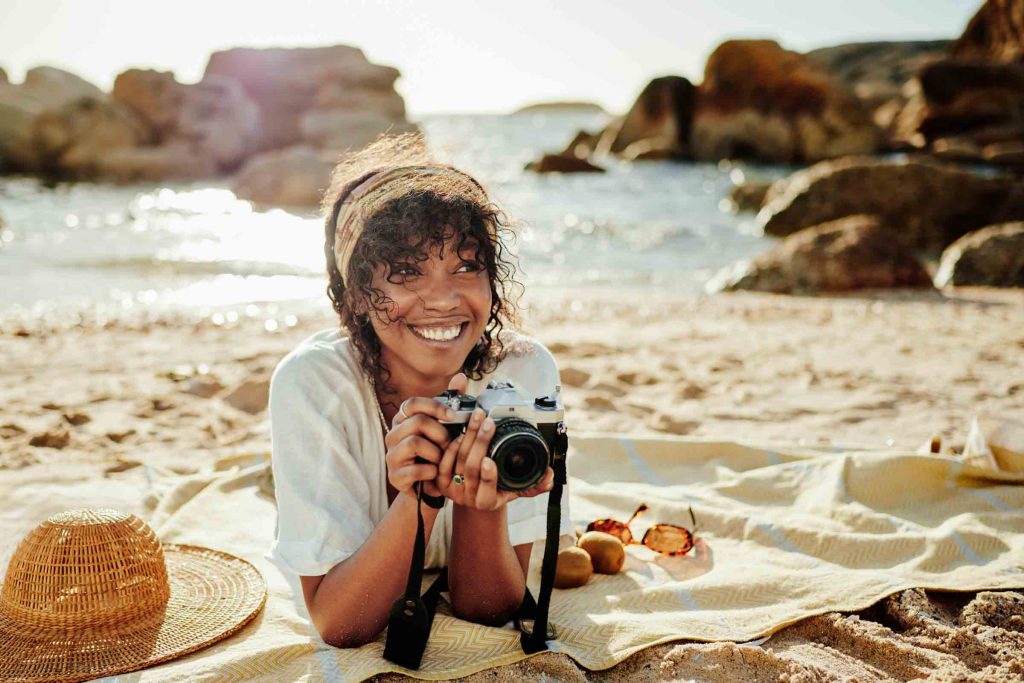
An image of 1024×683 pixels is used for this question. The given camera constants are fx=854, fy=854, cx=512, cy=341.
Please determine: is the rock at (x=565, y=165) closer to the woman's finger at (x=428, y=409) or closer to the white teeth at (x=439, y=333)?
the white teeth at (x=439, y=333)

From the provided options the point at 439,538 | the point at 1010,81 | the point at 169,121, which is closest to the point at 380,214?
the point at 439,538

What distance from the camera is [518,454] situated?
1.81 meters

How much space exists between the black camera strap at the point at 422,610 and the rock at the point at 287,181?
15886mm

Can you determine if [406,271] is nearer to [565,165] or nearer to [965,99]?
[565,165]

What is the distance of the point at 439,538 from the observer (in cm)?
245

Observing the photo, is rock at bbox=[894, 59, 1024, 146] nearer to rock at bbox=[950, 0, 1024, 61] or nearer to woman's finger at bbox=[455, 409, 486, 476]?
rock at bbox=[950, 0, 1024, 61]

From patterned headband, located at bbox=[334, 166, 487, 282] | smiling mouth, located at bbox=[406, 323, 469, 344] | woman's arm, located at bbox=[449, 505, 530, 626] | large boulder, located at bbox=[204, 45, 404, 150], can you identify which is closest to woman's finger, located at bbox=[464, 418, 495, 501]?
woman's arm, located at bbox=[449, 505, 530, 626]

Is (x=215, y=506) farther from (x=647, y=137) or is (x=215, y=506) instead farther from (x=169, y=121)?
(x=647, y=137)

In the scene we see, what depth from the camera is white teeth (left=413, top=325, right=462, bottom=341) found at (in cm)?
218

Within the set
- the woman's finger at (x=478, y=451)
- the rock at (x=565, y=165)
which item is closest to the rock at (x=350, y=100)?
the rock at (x=565, y=165)

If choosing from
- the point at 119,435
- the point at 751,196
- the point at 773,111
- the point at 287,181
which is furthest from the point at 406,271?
the point at 773,111

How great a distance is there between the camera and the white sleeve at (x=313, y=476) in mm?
2062

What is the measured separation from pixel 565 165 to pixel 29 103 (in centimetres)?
1696

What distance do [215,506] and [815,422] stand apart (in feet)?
9.71
